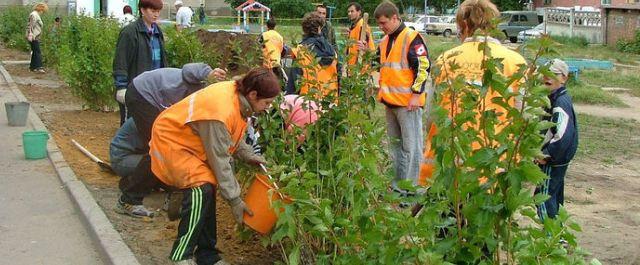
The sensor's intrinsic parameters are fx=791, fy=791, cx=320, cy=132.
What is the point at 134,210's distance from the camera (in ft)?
19.1

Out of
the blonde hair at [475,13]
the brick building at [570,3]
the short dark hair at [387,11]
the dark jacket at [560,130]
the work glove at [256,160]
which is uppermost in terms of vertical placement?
the brick building at [570,3]

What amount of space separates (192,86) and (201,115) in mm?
1429

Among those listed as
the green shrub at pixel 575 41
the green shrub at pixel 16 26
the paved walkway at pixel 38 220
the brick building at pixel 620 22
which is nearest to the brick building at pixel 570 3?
the green shrub at pixel 575 41

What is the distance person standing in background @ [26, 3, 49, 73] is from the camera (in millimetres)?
17234

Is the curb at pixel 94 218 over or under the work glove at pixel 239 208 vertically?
under

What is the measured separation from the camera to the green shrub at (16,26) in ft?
77.4

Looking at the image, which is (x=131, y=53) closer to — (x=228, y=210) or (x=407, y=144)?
(x=228, y=210)

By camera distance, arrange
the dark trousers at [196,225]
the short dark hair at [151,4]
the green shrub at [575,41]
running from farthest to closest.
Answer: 1. the green shrub at [575,41]
2. the short dark hair at [151,4]
3. the dark trousers at [196,225]

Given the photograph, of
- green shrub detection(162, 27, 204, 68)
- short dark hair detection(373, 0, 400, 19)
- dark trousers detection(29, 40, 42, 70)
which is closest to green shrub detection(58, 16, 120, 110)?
green shrub detection(162, 27, 204, 68)

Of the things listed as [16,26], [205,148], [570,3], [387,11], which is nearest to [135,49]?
[387,11]

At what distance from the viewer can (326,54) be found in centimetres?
818

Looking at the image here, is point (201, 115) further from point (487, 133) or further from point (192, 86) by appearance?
point (487, 133)

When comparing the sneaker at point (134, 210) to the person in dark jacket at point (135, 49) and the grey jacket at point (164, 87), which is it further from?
the person in dark jacket at point (135, 49)

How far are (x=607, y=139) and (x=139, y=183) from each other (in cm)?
732
